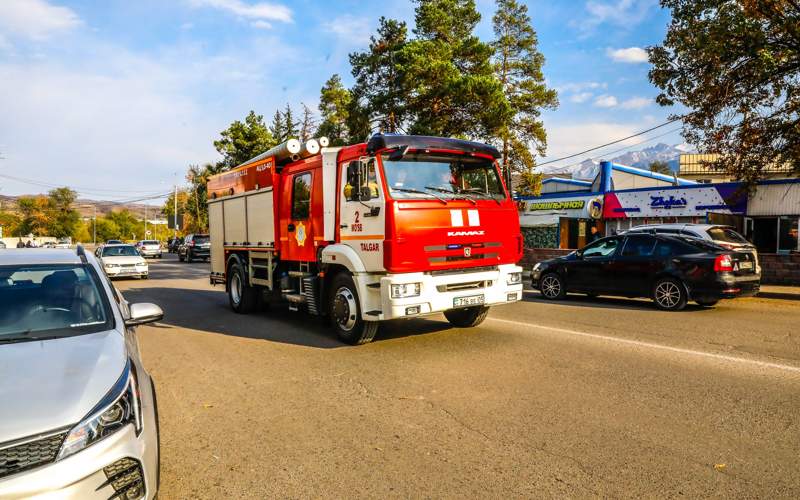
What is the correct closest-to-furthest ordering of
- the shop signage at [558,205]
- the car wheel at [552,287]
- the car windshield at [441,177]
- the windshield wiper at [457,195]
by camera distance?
the car windshield at [441,177], the windshield wiper at [457,195], the car wheel at [552,287], the shop signage at [558,205]

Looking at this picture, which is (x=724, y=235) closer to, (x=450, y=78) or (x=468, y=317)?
(x=468, y=317)

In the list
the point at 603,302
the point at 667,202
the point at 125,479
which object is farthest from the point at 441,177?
the point at 667,202

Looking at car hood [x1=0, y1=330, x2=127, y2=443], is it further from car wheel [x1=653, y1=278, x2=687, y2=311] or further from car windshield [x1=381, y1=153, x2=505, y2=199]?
car wheel [x1=653, y1=278, x2=687, y2=311]

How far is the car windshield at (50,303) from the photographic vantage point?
145 inches

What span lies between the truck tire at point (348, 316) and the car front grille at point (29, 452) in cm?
501

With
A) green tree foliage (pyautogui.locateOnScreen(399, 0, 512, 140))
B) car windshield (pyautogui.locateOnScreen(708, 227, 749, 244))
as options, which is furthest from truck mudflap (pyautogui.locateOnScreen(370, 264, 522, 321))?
green tree foliage (pyautogui.locateOnScreen(399, 0, 512, 140))

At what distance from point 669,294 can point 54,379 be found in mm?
10861

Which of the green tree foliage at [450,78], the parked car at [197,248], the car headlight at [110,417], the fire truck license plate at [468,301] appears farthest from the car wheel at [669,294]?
the parked car at [197,248]

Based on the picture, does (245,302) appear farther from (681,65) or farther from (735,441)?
(681,65)

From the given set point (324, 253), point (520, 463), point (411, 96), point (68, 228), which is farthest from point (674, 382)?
point (68, 228)

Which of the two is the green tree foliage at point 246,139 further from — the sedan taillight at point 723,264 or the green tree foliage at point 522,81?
the sedan taillight at point 723,264

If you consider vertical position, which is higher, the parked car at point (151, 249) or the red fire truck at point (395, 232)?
the red fire truck at point (395, 232)

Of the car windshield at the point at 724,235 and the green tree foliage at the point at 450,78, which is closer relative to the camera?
the car windshield at the point at 724,235

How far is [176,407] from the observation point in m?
5.21
